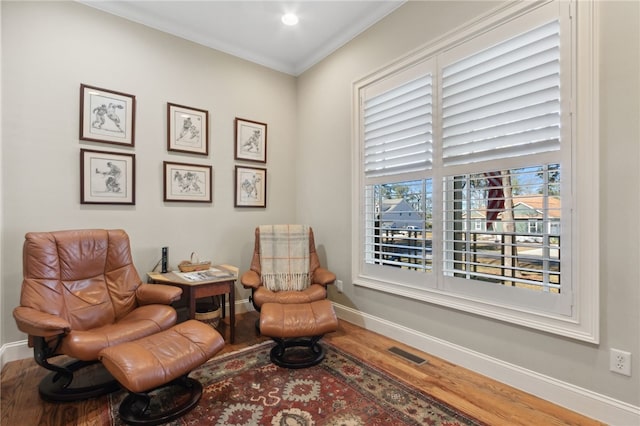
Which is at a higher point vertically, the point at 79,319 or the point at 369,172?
the point at 369,172

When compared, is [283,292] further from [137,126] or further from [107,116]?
[107,116]

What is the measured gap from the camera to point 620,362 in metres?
1.68

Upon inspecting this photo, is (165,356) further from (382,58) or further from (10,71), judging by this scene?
(382,58)

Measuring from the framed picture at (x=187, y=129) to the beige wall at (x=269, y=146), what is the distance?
0.08m

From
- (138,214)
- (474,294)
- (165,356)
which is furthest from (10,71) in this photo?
(474,294)

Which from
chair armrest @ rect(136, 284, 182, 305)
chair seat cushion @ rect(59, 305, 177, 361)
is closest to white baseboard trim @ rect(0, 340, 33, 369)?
chair seat cushion @ rect(59, 305, 177, 361)

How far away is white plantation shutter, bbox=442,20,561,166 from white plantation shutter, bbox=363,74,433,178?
174 millimetres

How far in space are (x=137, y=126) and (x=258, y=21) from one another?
5.19ft

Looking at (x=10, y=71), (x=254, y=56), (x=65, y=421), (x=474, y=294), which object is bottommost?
(x=65, y=421)

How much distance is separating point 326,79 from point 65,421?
3.66m

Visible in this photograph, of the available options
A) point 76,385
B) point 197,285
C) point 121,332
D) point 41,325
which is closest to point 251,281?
point 197,285

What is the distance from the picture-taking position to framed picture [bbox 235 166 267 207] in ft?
12.0

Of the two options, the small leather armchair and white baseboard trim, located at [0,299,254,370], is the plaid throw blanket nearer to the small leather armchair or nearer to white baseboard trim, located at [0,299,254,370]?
the small leather armchair

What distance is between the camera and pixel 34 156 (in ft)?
8.26
